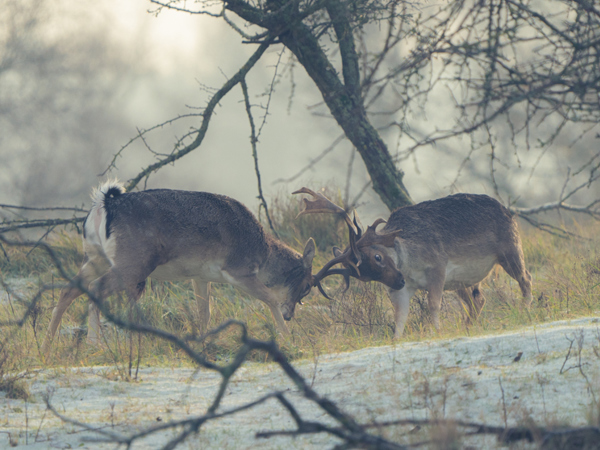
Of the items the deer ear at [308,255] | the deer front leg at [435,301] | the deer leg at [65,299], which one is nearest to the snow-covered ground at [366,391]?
the deer leg at [65,299]

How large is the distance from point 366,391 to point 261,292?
3564mm

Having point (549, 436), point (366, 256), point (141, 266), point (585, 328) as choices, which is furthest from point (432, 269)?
point (549, 436)

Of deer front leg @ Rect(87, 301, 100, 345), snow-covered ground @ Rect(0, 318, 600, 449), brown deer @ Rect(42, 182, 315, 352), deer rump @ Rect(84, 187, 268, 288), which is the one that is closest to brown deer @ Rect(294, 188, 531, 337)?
brown deer @ Rect(42, 182, 315, 352)

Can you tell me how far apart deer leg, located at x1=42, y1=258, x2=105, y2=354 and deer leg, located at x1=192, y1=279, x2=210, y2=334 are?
1185mm

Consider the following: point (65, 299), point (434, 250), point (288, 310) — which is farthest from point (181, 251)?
point (434, 250)

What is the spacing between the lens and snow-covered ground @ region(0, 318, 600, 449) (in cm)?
319

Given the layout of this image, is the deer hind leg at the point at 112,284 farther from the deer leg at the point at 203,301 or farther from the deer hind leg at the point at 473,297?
the deer hind leg at the point at 473,297

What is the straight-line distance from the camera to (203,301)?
759 cm

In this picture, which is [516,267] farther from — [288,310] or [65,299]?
[65,299]

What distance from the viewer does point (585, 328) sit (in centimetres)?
A: 443

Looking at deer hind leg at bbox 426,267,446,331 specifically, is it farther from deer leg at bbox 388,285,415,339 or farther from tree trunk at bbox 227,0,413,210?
tree trunk at bbox 227,0,413,210

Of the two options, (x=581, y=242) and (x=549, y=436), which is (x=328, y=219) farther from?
(x=549, y=436)

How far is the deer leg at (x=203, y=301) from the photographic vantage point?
7.42 m

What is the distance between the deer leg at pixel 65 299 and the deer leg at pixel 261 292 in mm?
1515
